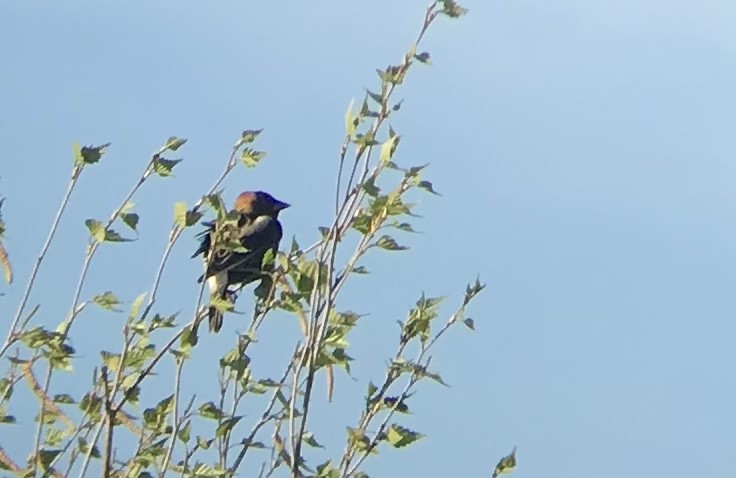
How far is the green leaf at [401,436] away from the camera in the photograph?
265 cm

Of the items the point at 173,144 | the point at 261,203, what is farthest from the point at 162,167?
the point at 261,203

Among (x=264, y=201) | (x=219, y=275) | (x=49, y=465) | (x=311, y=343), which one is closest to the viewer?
(x=311, y=343)

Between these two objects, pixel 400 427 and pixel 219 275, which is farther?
pixel 219 275

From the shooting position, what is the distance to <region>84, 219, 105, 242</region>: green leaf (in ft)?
9.44

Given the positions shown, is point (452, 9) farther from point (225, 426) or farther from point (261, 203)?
point (261, 203)

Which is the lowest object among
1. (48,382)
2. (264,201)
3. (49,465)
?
(49,465)

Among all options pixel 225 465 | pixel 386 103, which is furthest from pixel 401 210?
pixel 225 465

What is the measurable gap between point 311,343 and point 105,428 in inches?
19.3

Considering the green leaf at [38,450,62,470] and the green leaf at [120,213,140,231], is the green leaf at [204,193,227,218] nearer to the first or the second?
the green leaf at [120,213,140,231]

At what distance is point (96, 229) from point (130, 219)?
95 mm

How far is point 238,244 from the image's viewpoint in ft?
9.78

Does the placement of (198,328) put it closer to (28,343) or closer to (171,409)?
(171,409)

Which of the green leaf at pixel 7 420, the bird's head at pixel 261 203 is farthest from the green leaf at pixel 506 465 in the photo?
the bird's head at pixel 261 203

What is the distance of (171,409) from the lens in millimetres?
2803
